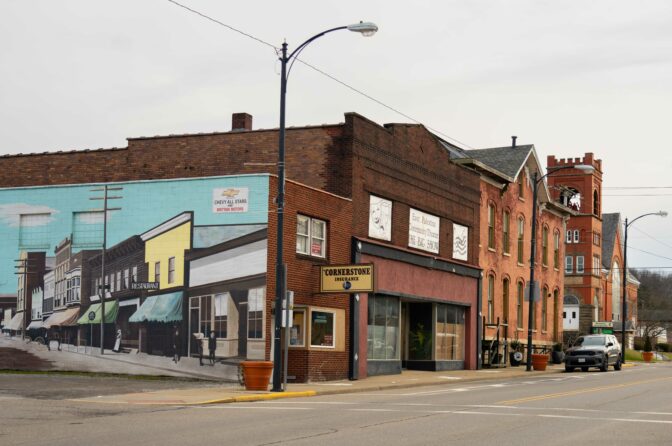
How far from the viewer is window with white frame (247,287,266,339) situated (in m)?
29.8

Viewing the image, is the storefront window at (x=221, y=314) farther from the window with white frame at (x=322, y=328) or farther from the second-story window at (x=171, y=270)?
the window with white frame at (x=322, y=328)

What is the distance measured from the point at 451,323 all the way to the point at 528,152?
15521 millimetres

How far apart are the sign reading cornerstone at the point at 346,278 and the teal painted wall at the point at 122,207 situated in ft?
10.5

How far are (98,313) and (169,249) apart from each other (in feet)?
10.8

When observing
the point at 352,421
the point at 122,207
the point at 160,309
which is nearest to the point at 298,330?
the point at 160,309

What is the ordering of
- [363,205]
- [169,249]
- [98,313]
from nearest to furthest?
1. [169,249]
2. [98,313]
3. [363,205]

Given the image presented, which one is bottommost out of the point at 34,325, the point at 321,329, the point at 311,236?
the point at 34,325

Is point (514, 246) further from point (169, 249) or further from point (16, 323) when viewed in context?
point (16, 323)

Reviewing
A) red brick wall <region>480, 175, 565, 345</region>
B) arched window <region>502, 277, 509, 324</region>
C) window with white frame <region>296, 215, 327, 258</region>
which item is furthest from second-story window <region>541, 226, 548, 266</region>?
window with white frame <region>296, 215, 327, 258</region>

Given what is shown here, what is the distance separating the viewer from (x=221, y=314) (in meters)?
30.2

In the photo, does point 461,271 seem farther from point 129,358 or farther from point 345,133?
point 129,358

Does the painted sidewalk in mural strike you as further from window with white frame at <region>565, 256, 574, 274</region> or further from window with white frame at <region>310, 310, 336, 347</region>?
window with white frame at <region>565, 256, 574, 274</region>

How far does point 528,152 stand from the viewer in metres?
55.5

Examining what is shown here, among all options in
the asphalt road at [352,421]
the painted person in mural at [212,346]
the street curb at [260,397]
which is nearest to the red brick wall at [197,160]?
the painted person in mural at [212,346]
